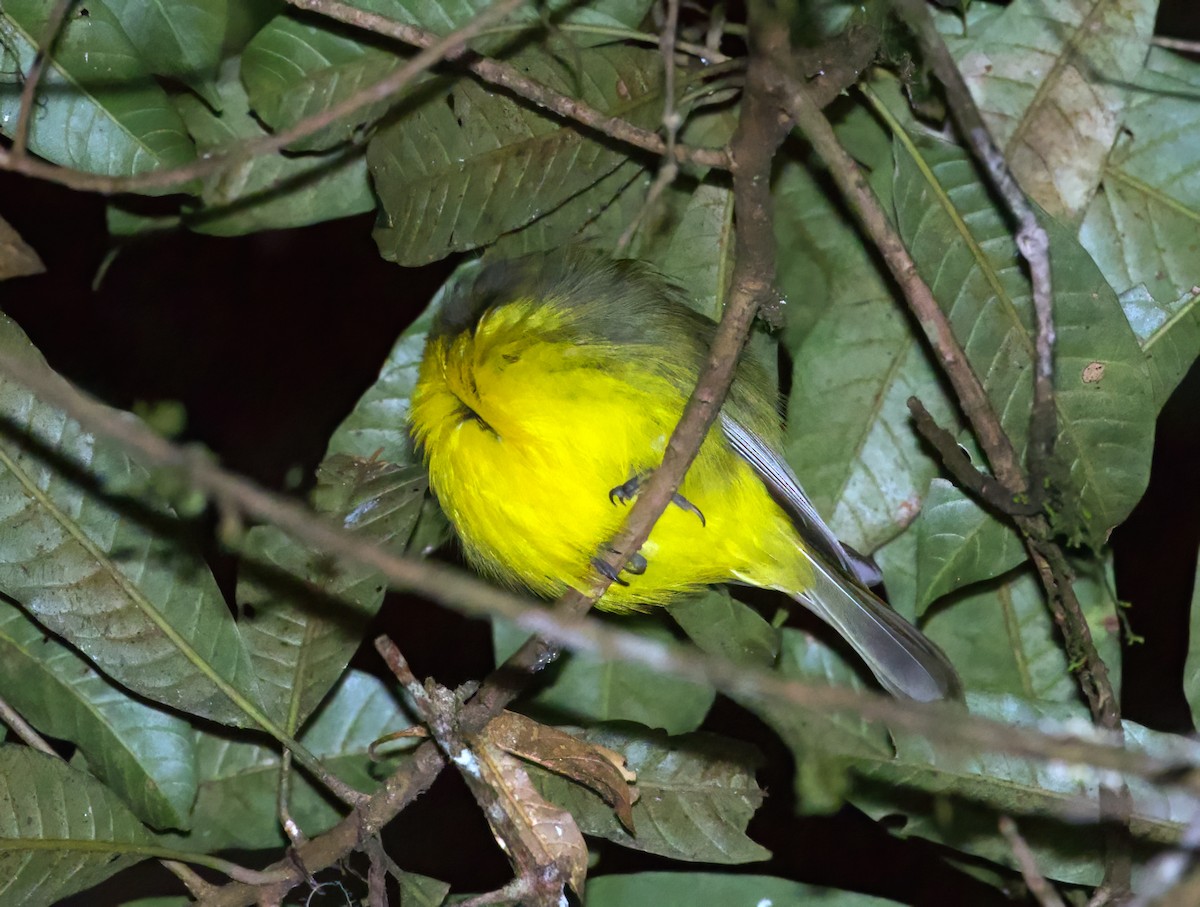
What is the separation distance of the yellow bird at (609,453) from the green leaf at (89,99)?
23.9 inches

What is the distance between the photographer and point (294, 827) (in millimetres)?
2078

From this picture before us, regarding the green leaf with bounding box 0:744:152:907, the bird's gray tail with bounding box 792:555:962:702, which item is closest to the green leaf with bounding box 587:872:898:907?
the bird's gray tail with bounding box 792:555:962:702

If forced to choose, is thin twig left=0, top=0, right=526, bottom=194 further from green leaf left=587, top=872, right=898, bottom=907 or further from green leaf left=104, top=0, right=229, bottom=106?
green leaf left=587, top=872, right=898, bottom=907

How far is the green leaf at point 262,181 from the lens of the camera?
2.26m

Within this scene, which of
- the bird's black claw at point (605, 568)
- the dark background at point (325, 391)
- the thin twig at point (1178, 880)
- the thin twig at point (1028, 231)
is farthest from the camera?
the dark background at point (325, 391)

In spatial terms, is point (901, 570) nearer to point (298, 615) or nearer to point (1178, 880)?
point (298, 615)

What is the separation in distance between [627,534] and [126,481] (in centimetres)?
90

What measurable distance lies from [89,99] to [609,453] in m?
1.09

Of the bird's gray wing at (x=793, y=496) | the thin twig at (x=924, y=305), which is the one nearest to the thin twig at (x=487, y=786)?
the bird's gray wing at (x=793, y=496)

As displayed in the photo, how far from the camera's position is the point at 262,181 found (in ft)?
7.55

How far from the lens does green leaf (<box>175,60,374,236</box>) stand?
2.26 metres

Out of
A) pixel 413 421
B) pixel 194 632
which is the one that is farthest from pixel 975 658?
pixel 194 632

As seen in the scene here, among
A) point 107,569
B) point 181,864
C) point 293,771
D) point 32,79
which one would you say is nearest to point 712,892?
point 293,771

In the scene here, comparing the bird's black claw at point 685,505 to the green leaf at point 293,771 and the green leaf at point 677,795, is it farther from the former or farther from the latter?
the green leaf at point 293,771
